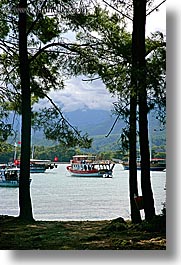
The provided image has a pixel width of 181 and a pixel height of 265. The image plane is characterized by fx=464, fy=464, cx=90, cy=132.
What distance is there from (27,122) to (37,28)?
525 mm

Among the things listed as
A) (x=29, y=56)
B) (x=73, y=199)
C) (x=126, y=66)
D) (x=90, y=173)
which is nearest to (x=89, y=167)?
(x=90, y=173)

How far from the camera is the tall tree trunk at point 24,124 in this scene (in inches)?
97.4

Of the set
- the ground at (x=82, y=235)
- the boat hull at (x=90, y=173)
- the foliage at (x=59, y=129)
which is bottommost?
the ground at (x=82, y=235)

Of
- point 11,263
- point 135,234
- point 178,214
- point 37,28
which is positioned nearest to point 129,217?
point 135,234

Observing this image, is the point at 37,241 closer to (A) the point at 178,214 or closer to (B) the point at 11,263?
(B) the point at 11,263

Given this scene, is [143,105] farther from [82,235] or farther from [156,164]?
[82,235]

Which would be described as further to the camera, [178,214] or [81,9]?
[81,9]

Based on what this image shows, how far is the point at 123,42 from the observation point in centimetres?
259

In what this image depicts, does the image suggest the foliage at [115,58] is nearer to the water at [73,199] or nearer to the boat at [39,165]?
the water at [73,199]

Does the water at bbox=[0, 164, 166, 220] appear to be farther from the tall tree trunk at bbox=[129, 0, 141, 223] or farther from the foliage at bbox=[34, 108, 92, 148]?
the foliage at bbox=[34, 108, 92, 148]

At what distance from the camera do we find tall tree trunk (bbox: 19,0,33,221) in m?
2.47

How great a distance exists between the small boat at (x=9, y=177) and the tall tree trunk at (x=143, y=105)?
0.68 metres

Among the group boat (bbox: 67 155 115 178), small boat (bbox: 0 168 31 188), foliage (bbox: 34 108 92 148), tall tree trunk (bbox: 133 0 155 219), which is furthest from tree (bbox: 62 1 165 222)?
small boat (bbox: 0 168 31 188)

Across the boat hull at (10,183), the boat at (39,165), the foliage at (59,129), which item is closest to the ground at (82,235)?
the boat hull at (10,183)
